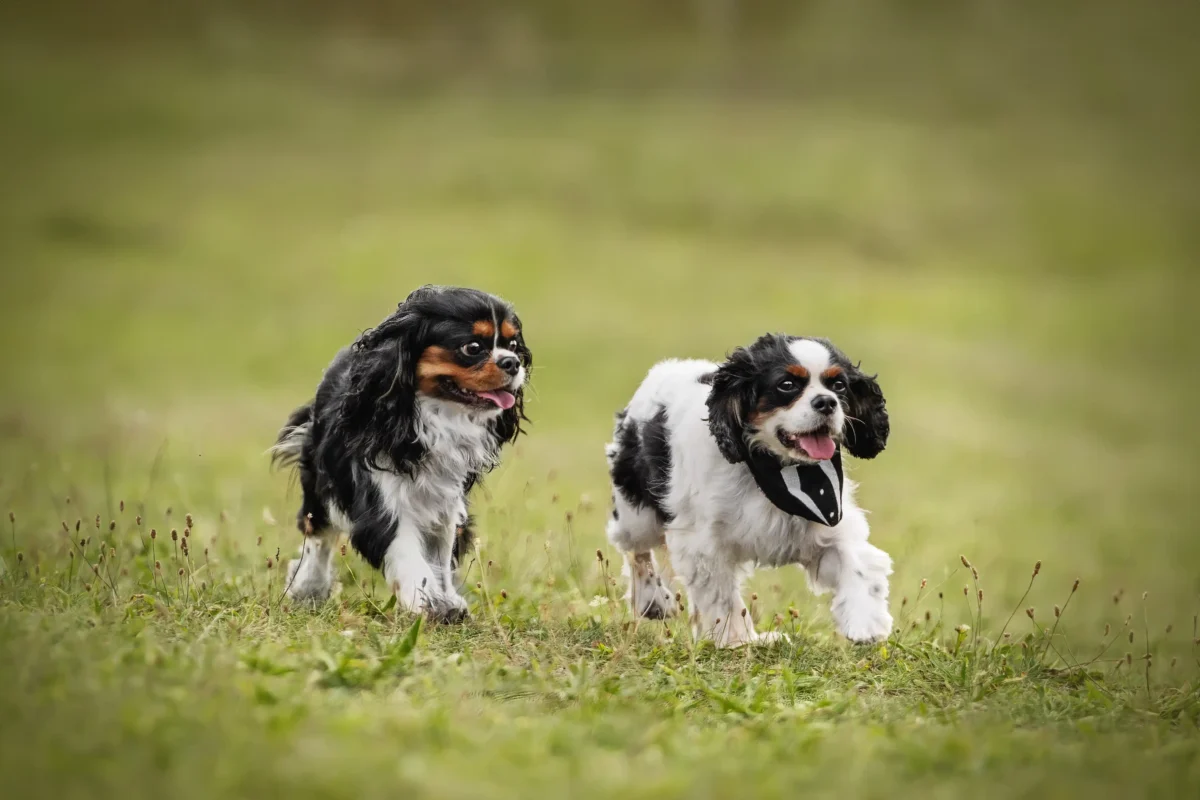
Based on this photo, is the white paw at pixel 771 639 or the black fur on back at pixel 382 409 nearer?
the white paw at pixel 771 639

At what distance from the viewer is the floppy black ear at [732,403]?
639 centimetres

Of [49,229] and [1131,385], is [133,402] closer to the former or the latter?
[49,229]

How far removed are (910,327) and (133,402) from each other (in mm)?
15633

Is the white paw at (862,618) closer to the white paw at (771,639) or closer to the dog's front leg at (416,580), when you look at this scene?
the white paw at (771,639)

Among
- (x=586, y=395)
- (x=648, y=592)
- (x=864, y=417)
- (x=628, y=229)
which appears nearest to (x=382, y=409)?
(x=648, y=592)

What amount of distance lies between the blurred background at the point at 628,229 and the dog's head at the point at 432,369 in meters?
2.83

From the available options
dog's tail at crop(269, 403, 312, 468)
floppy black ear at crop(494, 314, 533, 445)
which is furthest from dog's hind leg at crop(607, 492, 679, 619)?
dog's tail at crop(269, 403, 312, 468)

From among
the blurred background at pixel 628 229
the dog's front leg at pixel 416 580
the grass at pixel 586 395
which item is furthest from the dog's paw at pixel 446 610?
the blurred background at pixel 628 229

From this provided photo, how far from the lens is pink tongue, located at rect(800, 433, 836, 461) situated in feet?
20.7

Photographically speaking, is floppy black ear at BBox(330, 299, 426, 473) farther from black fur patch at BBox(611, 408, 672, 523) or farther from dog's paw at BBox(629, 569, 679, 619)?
dog's paw at BBox(629, 569, 679, 619)

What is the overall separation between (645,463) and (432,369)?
1322 mm

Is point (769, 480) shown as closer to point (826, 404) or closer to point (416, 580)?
point (826, 404)

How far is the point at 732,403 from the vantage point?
641 cm

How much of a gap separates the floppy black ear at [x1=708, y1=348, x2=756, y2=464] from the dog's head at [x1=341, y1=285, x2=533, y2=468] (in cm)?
99
